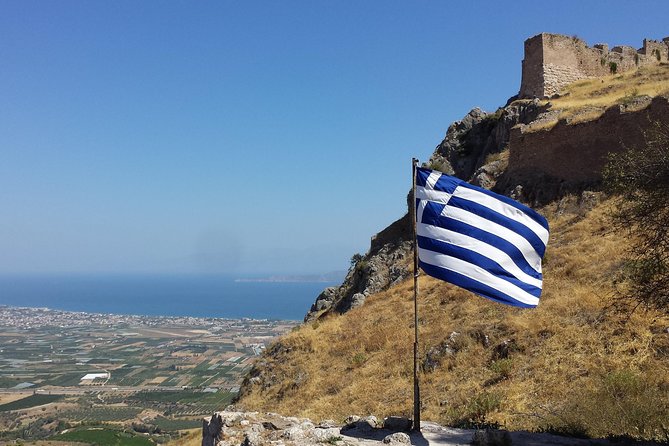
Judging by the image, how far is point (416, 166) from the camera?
6984mm

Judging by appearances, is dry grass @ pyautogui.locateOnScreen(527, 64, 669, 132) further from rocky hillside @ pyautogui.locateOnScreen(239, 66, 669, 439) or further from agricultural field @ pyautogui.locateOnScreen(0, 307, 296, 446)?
agricultural field @ pyautogui.locateOnScreen(0, 307, 296, 446)

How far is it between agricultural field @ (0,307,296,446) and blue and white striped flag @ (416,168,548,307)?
19111 millimetres

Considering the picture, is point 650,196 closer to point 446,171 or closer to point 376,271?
point 376,271

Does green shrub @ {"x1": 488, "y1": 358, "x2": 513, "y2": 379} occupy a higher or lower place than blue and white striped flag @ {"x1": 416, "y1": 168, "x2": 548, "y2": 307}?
lower

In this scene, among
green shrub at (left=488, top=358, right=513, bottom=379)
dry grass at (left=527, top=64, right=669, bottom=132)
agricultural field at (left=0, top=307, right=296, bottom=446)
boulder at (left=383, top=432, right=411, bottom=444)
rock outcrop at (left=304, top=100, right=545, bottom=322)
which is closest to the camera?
boulder at (left=383, top=432, right=411, bottom=444)

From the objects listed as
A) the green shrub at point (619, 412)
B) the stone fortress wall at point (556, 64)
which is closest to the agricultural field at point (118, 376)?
the green shrub at point (619, 412)

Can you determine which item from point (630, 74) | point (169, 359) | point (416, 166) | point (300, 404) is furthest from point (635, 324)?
point (169, 359)

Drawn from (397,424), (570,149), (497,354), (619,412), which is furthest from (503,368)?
(570,149)

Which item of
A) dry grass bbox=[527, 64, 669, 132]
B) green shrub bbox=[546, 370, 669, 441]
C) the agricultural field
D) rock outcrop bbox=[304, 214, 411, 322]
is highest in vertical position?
dry grass bbox=[527, 64, 669, 132]

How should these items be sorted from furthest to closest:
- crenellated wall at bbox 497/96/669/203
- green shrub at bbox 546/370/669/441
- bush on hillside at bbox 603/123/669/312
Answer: crenellated wall at bbox 497/96/669/203, bush on hillside at bbox 603/123/669/312, green shrub at bbox 546/370/669/441

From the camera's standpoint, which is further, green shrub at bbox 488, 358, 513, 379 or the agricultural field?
the agricultural field

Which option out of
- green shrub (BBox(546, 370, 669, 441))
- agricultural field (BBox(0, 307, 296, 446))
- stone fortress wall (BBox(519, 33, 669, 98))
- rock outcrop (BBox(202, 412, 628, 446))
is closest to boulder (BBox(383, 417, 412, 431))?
rock outcrop (BBox(202, 412, 628, 446))

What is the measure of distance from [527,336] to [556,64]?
21009mm

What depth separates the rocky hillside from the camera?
8266mm
